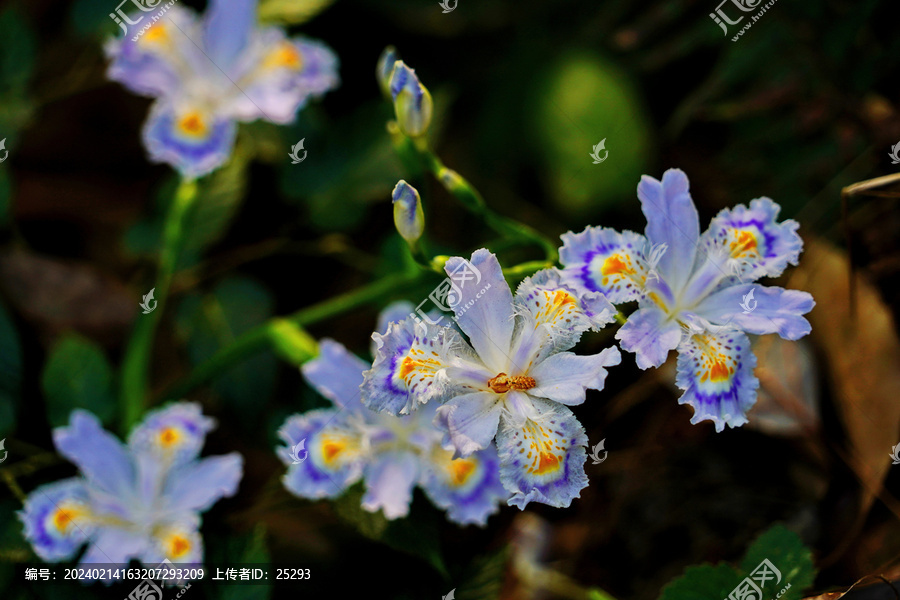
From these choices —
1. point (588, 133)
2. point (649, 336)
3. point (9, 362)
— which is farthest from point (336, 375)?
point (588, 133)

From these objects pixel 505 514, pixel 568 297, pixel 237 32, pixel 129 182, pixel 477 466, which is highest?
pixel 237 32

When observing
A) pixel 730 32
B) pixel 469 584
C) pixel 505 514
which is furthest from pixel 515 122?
pixel 469 584

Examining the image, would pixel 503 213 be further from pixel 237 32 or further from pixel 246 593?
pixel 246 593

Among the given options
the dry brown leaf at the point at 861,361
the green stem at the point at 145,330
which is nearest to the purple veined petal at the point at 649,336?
the dry brown leaf at the point at 861,361

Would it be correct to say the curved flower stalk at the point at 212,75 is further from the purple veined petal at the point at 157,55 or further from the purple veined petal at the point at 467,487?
the purple veined petal at the point at 467,487

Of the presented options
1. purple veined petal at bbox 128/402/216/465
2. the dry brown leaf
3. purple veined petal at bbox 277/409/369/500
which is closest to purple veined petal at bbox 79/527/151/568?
purple veined petal at bbox 128/402/216/465

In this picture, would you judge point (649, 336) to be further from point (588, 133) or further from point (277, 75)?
point (277, 75)
